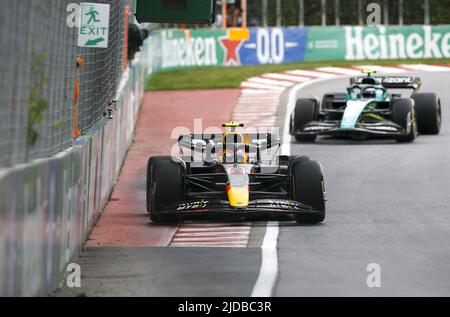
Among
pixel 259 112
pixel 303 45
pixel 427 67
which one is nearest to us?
pixel 259 112

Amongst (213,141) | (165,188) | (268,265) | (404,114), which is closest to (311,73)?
(404,114)

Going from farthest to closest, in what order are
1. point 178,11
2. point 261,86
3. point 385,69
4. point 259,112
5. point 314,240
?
1. point 385,69
2. point 261,86
3. point 259,112
4. point 178,11
5. point 314,240

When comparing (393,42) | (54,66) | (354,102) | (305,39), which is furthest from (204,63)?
(54,66)

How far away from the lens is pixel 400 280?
35.5 feet

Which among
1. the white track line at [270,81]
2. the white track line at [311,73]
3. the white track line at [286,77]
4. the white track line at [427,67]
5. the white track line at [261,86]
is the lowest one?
the white track line at [261,86]

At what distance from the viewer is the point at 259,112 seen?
3053 cm

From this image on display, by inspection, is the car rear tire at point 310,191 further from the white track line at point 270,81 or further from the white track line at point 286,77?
the white track line at point 286,77

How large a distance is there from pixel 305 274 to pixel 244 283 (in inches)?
33.5

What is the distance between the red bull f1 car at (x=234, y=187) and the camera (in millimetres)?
15148

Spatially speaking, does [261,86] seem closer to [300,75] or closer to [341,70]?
[300,75]

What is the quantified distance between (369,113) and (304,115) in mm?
1315

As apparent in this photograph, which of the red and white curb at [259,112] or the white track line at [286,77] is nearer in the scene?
the red and white curb at [259,112]

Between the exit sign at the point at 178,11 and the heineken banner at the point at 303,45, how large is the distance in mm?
23376

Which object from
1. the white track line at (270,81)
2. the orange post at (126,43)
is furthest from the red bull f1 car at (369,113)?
the white track line at (270,81)
